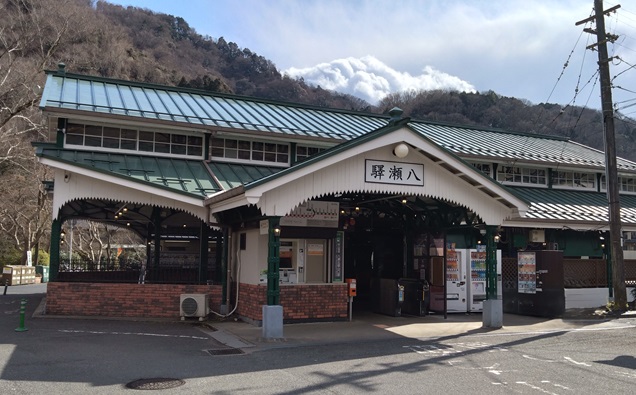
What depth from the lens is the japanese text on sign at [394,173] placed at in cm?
1291

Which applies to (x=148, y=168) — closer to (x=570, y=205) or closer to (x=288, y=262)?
(x=288, y=262)

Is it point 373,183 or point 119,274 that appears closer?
point 373,183

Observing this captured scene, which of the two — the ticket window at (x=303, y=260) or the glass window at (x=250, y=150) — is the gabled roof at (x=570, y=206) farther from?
the glass window at (x=250, y=150)

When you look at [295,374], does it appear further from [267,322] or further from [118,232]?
[118,232]

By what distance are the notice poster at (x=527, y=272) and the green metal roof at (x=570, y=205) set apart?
1424 millimetres

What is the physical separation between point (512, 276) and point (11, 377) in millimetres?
14718

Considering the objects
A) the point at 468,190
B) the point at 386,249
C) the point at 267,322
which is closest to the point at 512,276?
the point at 386,249

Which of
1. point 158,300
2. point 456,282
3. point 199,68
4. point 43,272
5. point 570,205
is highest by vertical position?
point 199,68

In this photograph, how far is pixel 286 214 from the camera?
12.3 metres

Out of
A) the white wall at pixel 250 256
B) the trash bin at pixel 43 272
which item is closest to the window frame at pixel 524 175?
the white wall at pixel 250 256

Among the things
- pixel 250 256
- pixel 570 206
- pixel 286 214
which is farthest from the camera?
pixel 570 206

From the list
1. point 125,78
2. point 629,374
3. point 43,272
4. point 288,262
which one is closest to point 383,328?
point 288,262

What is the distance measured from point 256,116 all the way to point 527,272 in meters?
10.6

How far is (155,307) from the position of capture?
15602mm
